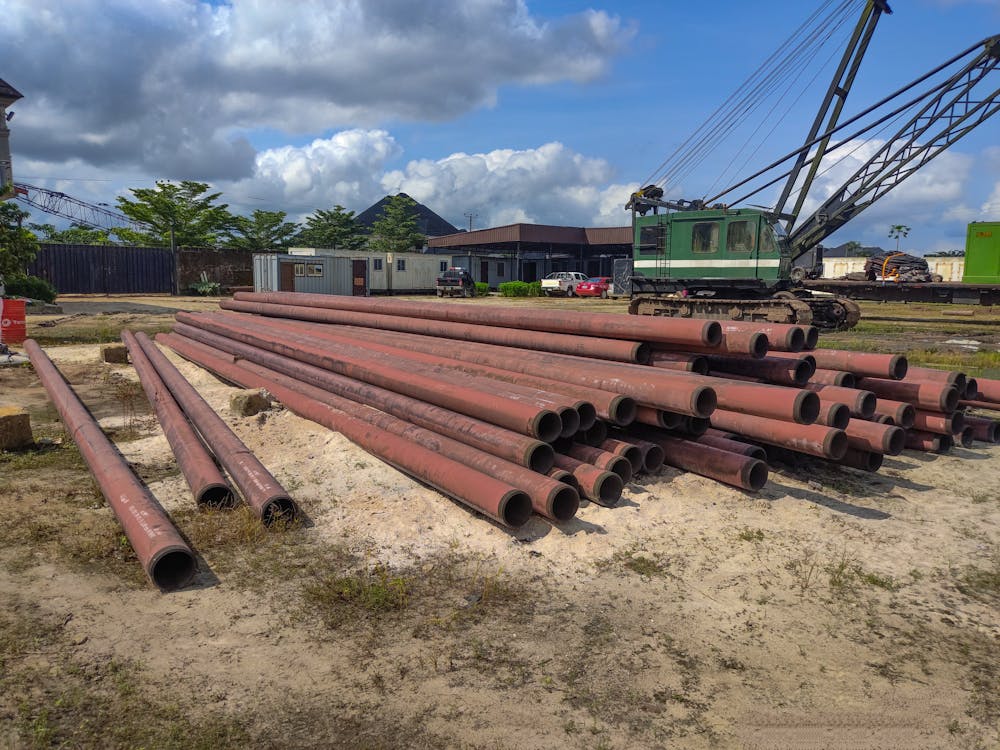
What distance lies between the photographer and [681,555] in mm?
4898

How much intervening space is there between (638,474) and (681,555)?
139 cm

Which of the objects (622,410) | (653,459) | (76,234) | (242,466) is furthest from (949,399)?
(76,234)

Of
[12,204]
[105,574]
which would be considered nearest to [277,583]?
[105,574]

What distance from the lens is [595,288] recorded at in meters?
43.5

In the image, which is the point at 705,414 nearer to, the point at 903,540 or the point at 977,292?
the point at 903,540

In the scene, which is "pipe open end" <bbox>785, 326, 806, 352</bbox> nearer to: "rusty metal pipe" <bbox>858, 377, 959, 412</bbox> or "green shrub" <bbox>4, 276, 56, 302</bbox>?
"rusty metal pipe" <bbox>858, 377, 959, 412</bbox>

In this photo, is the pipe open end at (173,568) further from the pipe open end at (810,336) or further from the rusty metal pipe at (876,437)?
the pipe open end at (810,336)

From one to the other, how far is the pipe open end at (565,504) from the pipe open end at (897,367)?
4.35 m

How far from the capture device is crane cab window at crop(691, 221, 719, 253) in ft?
58.3

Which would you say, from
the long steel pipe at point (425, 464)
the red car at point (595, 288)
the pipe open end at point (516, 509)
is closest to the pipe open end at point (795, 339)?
the long steel pipe at point (425, 464)

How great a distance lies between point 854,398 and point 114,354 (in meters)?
13.4

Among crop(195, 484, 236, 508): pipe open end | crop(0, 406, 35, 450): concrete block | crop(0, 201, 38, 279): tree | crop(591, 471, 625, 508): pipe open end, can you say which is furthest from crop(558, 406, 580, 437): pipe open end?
crop(0, 201, 38, 279): tree

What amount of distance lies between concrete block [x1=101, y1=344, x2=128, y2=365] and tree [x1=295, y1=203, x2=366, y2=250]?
151 feet

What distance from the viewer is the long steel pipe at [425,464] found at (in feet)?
16.0
